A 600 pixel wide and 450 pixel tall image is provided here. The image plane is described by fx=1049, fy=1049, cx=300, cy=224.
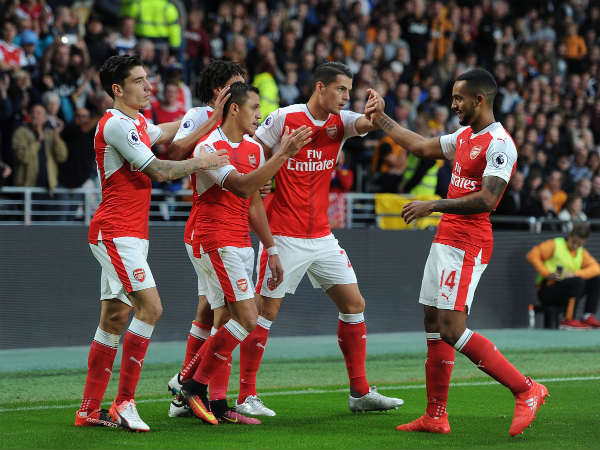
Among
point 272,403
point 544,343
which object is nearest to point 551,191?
point 544,343

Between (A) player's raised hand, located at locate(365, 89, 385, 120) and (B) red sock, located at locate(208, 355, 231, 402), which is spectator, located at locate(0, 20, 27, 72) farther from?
(B) red sock, located at locate(208, 355, 231, 402)

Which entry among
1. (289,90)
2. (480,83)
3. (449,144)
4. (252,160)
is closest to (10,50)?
(289,90)

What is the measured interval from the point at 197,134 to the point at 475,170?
6.50 feet

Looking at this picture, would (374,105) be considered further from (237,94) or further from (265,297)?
(265,297)

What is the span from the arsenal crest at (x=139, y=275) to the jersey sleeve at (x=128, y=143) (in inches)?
26.8

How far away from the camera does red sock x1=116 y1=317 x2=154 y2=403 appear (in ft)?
22.7

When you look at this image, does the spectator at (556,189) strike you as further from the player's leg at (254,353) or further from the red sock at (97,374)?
the red sock at (97,374)

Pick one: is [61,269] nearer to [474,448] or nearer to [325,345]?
[325,345]

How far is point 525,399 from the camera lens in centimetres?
675

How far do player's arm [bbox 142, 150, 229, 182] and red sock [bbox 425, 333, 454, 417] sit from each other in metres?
1.87

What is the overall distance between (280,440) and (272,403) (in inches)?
66.1

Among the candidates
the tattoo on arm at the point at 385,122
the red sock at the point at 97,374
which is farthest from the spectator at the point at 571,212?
the red sock at the point at 97,374

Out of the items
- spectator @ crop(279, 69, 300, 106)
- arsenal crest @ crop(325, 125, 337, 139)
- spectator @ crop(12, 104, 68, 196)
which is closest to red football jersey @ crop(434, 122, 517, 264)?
arsenal crest @ crop(325, 125, 337, 139)

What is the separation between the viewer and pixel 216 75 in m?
7.78
